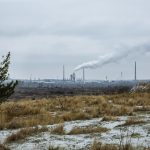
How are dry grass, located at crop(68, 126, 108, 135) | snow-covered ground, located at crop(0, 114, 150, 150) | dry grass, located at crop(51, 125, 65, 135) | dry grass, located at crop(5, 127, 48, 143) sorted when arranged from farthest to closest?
dry grass, located at crop(51, 125, 65, 135), dry grass, located at crop(68, 126, 108, 135), dry grass, located at crop(5, 127, 48, 143), snow-covered ground, located at crop(0, 114, 150, 150)

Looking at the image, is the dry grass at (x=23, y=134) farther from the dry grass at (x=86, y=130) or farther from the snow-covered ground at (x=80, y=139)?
the dry grass at (x=86, y=130)

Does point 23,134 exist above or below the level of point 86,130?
below

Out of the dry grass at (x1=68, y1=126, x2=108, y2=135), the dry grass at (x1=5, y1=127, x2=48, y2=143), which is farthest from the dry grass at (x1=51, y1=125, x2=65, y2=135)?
the dry grass at (x1=5, y1=127, x2=48, y2=143)

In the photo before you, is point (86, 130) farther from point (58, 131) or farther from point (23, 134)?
point (23, 134)

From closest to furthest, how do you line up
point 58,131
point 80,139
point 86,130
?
1. point 80,139
2. point 86,130
3. point 58,131

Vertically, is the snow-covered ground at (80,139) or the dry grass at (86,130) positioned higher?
the dry grass at (86,130)

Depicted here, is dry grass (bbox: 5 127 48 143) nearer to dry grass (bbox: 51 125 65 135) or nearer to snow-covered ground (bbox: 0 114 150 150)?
snow-covered ground (bbox: 0 114 150 150)

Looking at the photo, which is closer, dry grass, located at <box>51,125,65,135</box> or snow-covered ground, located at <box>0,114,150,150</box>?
snow-covered ground, located at <box>0,114,150,150</box>

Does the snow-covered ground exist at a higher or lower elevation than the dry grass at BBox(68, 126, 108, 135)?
lower

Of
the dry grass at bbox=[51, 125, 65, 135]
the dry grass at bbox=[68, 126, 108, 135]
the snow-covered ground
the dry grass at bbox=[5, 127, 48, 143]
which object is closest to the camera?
the snow-covered ground

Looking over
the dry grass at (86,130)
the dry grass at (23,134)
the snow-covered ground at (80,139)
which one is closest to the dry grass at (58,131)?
the snow-covered ground at (80,139)

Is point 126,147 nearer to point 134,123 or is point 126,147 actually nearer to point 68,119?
point 134,123

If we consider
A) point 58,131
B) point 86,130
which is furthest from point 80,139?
point 58,131

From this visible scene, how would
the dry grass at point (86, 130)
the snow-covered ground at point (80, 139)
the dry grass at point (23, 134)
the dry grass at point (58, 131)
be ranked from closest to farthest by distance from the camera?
the snow-covered ground at point (80, 139) → the dry grass at point (23, 134) → the dry grass at point (86, 130) → the dry grass at point (58, 131)
